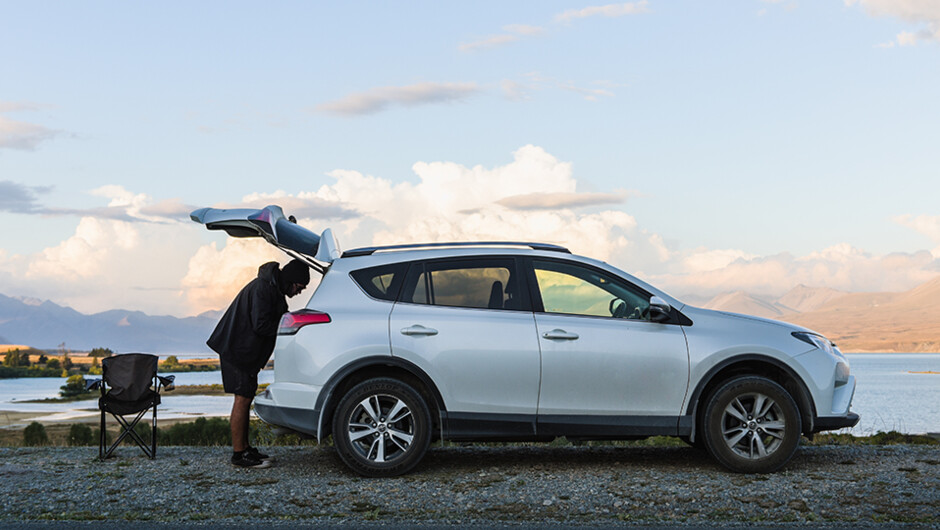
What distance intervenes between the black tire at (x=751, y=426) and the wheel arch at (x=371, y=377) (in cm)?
240

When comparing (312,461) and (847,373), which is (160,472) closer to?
(312,461)

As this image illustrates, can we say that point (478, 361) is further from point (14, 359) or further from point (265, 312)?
point (14, 359)

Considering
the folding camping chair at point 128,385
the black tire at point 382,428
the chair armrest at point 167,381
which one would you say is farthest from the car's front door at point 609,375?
the folding camping chair at point 128,385

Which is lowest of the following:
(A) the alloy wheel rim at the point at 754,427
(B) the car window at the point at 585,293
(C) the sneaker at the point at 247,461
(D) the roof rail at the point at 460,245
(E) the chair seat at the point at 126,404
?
(C) the sneaker at the point at 247,461

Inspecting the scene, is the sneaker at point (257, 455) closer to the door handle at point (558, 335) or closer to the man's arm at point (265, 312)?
the man's arm at point (265, 312)

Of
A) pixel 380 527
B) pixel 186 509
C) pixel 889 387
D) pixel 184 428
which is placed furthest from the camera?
pixel 889 387

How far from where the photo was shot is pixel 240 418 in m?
7.87

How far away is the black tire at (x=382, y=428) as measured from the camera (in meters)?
7.20

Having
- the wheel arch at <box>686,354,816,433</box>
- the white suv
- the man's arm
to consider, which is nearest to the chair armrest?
the man's arm

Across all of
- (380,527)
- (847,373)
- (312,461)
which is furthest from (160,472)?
Answer: (847,373)

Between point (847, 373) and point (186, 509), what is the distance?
590 cm

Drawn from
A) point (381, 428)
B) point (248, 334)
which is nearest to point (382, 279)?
point (381, 428)

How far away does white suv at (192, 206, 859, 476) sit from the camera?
23.7 feet

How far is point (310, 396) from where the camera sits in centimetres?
733
